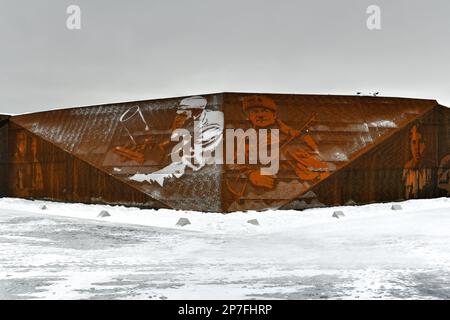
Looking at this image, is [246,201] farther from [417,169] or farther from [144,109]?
[417,169]

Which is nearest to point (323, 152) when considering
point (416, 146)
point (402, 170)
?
point (402, 170)

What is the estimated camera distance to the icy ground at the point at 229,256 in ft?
17.6

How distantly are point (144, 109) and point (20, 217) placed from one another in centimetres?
496

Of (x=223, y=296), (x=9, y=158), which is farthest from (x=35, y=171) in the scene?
(x=223, y=296)

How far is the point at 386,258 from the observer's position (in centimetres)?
729

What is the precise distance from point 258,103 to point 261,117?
1.42 feet

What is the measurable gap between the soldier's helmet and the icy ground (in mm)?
3203

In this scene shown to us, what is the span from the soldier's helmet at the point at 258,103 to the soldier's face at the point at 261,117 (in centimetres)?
10

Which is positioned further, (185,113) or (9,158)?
(9,158)

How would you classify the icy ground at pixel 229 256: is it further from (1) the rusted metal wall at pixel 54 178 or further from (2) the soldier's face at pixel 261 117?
(2) the soldier's face at pixel 261 117

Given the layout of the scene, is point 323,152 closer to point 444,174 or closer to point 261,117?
point 261,117

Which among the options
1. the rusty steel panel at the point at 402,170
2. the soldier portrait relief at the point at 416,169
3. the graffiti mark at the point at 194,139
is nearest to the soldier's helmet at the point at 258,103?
the graffiti mark at the point at 194,139

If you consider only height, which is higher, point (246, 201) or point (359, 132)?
point (359, 132)

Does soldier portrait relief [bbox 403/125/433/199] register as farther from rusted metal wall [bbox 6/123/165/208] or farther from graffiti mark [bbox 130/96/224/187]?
rusted metal wall [bbox 6/123/165/208]
